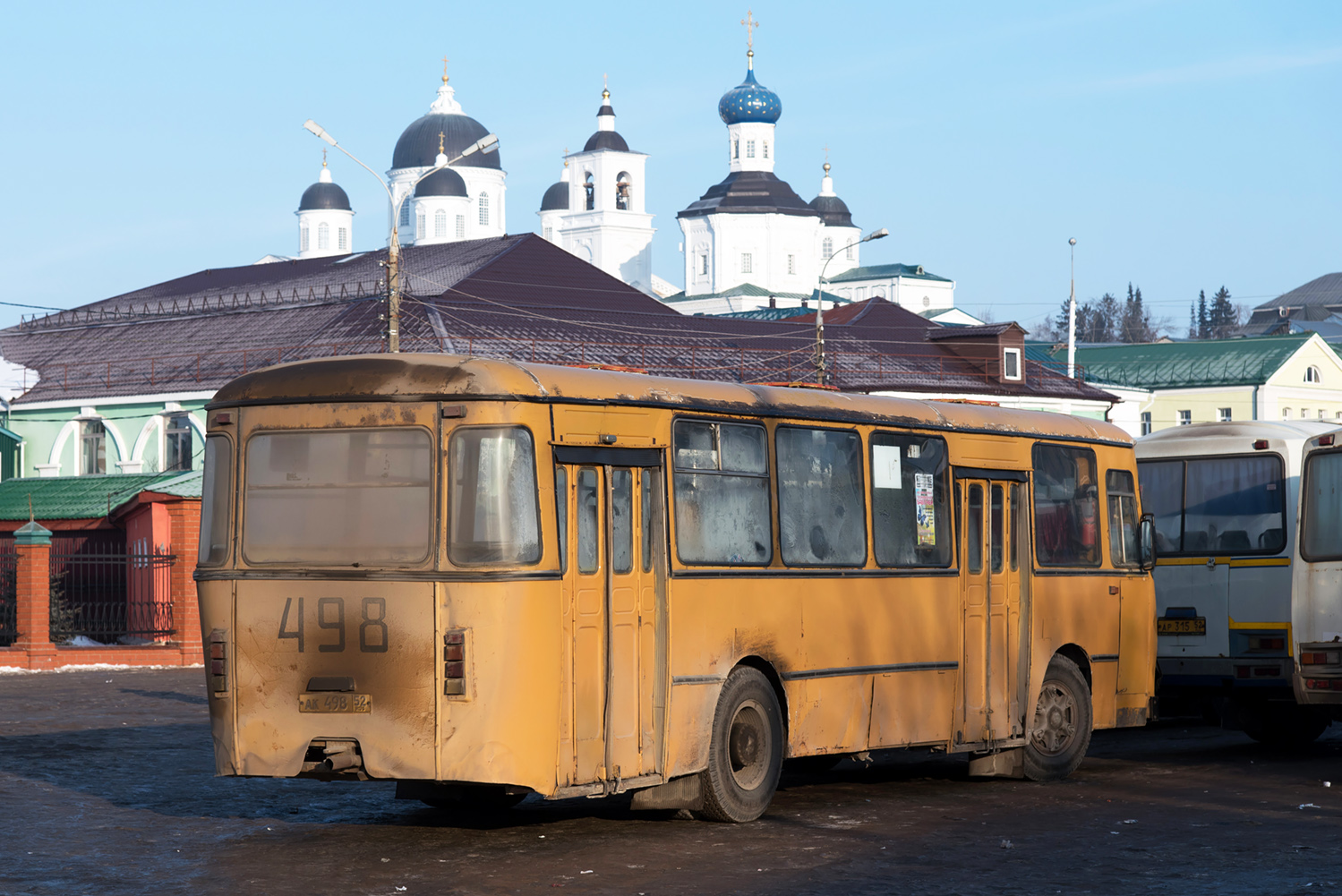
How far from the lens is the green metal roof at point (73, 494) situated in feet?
113

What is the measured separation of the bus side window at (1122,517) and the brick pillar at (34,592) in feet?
53.3

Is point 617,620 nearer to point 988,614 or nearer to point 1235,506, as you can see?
point 988,614

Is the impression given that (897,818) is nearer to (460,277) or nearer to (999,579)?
(999,579)

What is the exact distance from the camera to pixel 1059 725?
13.6 m

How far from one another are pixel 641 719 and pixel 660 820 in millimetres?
1134

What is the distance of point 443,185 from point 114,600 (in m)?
88.5

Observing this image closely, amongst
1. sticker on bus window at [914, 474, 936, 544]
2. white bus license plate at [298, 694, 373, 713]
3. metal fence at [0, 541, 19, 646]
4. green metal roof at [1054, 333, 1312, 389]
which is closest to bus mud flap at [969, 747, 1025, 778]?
sticker on bus window at [914, 474, 936, 544]

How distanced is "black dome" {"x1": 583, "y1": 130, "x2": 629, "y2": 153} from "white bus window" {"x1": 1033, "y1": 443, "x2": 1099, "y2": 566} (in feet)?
334

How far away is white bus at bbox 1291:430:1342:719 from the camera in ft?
44.8

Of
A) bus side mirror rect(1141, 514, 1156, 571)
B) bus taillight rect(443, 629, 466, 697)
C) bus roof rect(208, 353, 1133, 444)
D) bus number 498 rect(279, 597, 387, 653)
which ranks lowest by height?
bus taillight rect(443, 629, 466, 697)

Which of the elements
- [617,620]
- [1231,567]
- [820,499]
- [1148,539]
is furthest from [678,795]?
[1231,567]

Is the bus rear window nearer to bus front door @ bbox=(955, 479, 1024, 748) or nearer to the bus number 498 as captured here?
the bus number 498

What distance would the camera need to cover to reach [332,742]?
9648 mm

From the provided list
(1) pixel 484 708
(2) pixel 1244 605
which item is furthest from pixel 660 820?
(2) pixel 1244 605
